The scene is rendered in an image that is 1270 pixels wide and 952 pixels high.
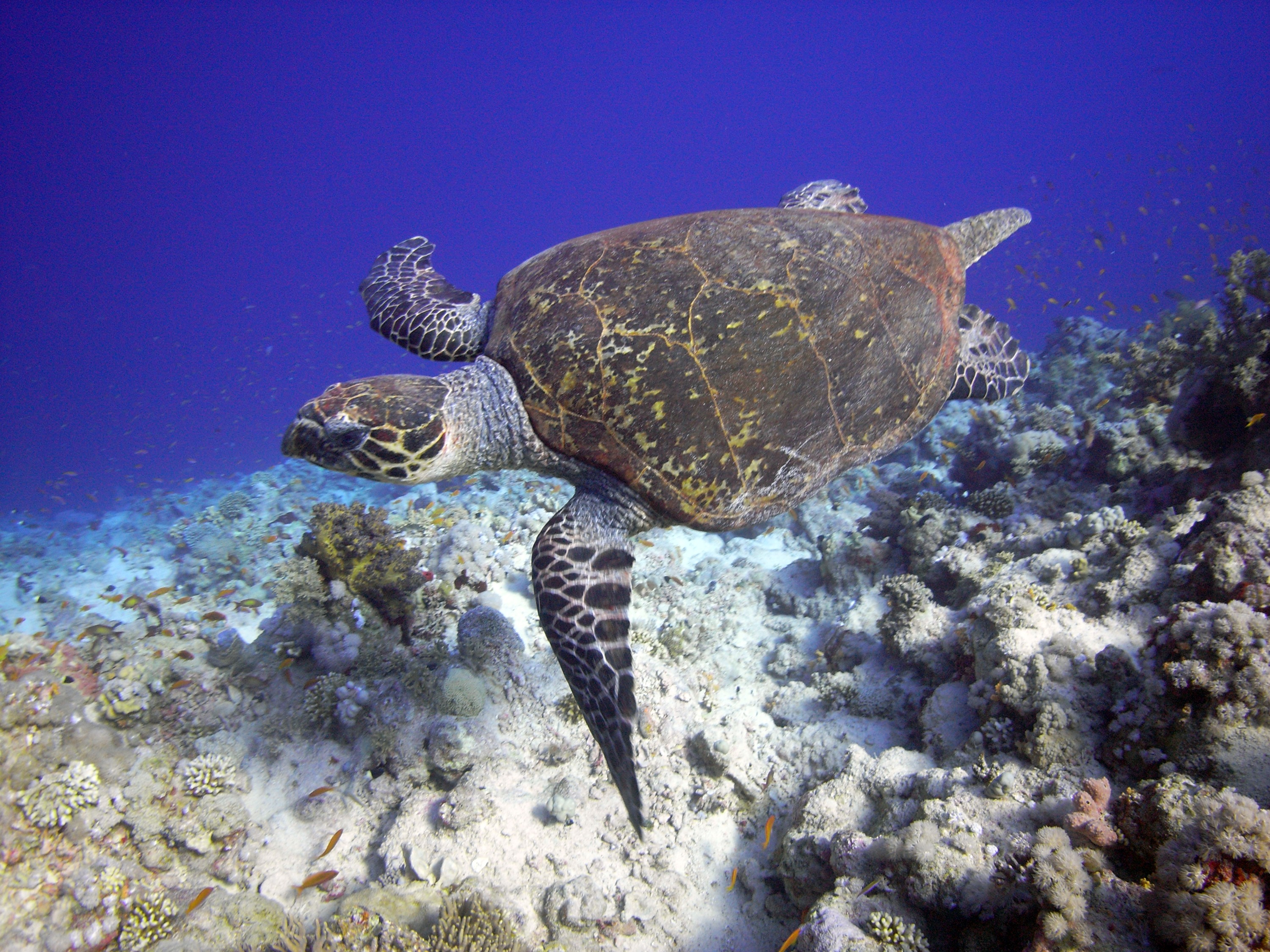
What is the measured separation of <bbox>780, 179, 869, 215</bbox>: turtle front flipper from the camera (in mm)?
5324

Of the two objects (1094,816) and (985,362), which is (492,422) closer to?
(1094,816)

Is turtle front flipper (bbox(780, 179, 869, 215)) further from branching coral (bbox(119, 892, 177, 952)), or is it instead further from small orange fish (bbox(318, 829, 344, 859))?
branching coral (bbox(119, 892, 177, 952))

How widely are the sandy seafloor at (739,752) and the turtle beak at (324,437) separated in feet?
6.28

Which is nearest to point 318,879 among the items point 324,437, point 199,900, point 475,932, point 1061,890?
point 199,900

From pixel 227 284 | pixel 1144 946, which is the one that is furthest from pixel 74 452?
pixel 1144 946

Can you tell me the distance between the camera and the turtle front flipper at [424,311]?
4.02 metres

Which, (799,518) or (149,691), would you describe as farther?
(799,518)

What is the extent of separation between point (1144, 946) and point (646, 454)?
2722 mm

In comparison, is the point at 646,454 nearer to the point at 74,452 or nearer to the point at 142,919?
the point at 142,919

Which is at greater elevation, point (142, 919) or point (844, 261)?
point (844, 261)

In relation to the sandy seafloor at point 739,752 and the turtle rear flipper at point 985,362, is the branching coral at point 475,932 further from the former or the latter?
the turtle rear flipper at point 985,362

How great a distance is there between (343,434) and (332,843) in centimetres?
276

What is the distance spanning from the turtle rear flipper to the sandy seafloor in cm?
133

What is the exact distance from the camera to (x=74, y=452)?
48.0 m
